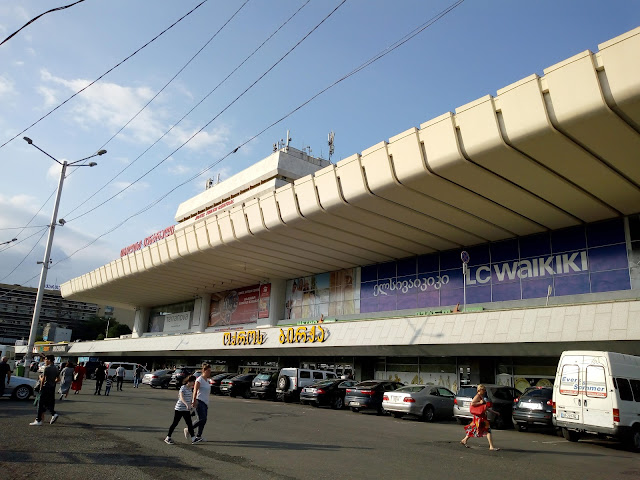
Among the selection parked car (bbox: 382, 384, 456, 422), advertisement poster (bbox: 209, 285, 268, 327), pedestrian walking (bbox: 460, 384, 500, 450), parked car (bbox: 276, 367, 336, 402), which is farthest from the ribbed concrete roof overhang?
pedestrian walking (bbox: 460, 384, 500, 450)

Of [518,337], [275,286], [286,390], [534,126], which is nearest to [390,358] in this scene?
[286,390]

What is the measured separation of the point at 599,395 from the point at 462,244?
693 inches

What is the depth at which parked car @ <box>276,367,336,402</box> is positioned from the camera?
2506 centimetres

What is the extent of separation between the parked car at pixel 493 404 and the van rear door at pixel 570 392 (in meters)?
3.61

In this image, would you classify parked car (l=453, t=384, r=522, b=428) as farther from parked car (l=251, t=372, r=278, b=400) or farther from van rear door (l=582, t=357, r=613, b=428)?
parked car (l=251, t=372, r=278, b=400)

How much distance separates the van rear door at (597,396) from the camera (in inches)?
479

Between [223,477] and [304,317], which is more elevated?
[304,317]

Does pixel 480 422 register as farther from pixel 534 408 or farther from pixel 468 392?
pixel 468 392

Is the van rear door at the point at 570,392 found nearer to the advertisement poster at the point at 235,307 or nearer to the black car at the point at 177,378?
the black car at the point at 177,378

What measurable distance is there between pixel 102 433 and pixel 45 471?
3926 millimetres

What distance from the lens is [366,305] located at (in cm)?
3450

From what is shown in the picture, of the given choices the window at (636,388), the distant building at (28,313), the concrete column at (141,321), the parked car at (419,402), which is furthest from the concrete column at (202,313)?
the distant building at (28,313)

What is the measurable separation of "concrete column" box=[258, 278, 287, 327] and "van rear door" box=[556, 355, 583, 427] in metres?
29.4

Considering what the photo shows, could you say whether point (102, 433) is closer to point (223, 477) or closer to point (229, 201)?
point (223, 477)
